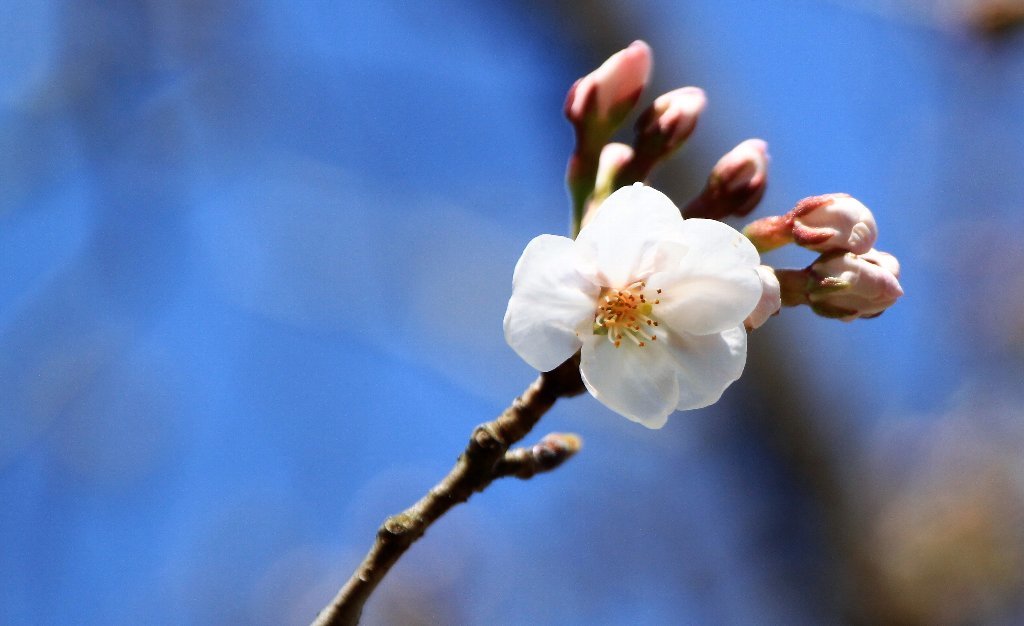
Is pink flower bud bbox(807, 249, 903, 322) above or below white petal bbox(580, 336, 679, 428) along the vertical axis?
above

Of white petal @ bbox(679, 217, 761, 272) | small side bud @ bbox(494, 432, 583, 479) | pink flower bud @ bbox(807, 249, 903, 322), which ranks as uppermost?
pink flower bud @ bbox(807, 249, 903, 322)

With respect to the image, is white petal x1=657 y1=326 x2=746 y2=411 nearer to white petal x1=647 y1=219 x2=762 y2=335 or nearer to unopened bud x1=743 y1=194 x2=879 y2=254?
white petal x1=647 y1=219 x2=762 y2=335

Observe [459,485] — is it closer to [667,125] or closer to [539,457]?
[539,457]

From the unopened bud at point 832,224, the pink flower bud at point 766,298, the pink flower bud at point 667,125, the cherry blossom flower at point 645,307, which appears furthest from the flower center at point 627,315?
the pink flower bud at point 667,125

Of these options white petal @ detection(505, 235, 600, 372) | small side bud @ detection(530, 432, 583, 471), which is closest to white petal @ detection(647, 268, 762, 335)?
white petal @ detection(505, 235, 600, 372)

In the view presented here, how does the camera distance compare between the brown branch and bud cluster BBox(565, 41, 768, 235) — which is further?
bud cluster BBox(565, 41, 768, 235)

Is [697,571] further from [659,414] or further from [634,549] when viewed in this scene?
[659,414]

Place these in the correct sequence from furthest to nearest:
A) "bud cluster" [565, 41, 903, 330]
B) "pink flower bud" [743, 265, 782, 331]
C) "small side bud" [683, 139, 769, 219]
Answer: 1. "small side bud" [683, 139, 769, 219]
2. "bud cluster" [565, 41, 903, 330]
3. "pink flower bud" [743, 265, 782, 331]

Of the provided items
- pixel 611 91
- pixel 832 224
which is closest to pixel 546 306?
pixel 832 224
